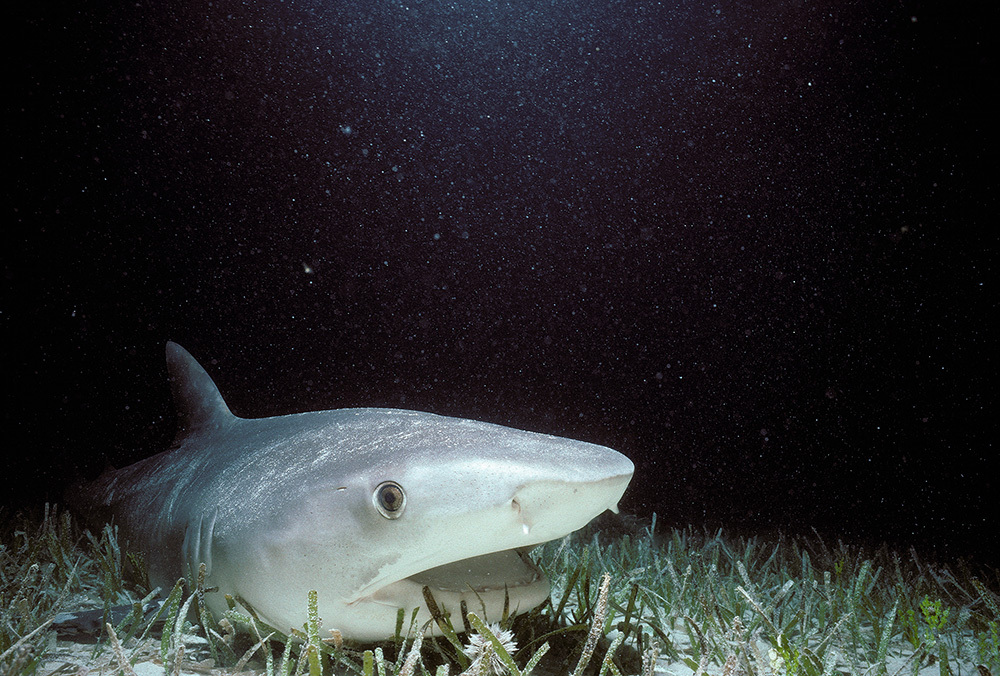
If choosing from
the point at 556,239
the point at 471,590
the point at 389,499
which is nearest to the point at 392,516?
the point at 389,499

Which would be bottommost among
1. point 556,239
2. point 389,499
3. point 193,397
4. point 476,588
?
point 476,588

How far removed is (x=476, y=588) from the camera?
1.46m

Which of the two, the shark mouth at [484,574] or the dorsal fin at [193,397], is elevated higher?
the dorsal fin at [193,397]

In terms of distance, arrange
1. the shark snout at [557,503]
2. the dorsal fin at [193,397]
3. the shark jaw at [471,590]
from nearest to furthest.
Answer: the shark snout at [557,503] < the shark jaw at [471,590] < the dorsal fin at [193,397]

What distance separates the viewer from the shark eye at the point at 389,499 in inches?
50.3

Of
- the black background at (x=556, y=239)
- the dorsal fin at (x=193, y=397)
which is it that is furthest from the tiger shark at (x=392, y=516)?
the black background at (x=556, y=239)

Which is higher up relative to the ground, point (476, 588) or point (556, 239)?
point (556, 239)

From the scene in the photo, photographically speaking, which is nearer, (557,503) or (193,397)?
(557,503)

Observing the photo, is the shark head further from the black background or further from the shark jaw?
the black background

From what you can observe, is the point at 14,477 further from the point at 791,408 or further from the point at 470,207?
the point at 791,408

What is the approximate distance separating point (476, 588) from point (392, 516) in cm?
39

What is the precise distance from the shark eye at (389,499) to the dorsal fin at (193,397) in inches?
82.2

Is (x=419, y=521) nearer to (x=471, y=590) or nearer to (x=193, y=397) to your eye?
(x=471, y=590)

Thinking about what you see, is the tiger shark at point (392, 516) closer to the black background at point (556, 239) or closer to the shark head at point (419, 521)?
the shark head at point (419, 521)
